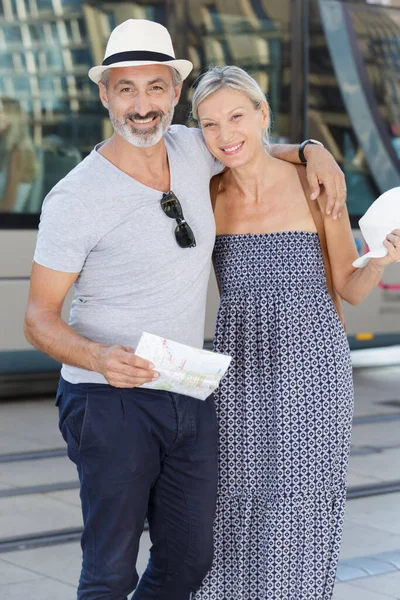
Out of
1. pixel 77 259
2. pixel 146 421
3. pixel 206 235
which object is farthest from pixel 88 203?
pixel 146 421

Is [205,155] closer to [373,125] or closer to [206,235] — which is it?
[206,235]

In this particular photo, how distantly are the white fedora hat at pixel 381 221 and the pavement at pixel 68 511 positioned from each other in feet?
5.42

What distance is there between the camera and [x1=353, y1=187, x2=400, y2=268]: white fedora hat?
302 cm

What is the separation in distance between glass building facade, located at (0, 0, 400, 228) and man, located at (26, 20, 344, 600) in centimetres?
467

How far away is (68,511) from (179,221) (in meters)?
2.62

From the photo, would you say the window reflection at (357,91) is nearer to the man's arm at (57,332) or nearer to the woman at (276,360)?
the woman at (276,360)

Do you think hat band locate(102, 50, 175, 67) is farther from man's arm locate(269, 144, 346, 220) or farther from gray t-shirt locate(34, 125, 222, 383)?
man's arm locate(269, 144, 346, 220)

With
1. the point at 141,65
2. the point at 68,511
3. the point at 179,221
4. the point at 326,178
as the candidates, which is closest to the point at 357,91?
the point at 68,511

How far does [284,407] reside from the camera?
3.27m

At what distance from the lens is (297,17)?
339 inches

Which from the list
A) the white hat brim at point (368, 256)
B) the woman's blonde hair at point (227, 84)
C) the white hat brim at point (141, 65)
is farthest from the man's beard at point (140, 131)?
the white hat brim at point (368, 256)

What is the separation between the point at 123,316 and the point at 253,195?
26.6 inches

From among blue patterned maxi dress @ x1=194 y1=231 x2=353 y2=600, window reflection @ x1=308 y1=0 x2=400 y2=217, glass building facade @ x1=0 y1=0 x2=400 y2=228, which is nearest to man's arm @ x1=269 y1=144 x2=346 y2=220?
blue patterned maxi dress @ x1=194 y1=231 x2=353 y2=600

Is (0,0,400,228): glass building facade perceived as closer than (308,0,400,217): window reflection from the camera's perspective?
Yes
